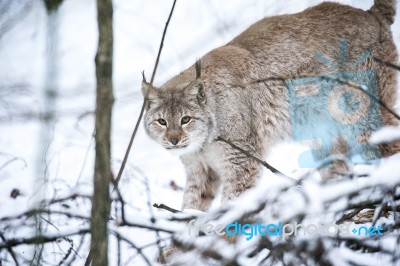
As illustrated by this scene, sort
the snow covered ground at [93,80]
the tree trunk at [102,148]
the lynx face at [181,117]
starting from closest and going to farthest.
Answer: the tree trunk at [102,148], the lynx face at [181,117], the snow covered ground at [93,80]

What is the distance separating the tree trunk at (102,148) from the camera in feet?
5.29

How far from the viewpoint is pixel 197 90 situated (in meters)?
4.11

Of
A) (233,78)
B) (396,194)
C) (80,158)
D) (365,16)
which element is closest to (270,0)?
(365,16)

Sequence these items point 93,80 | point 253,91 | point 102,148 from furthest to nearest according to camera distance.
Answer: point 93,80 < point 253,91 < point 102,148

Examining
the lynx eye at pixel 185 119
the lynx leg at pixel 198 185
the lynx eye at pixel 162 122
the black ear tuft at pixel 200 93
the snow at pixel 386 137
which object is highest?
the black ear tuft at pixel 200 93

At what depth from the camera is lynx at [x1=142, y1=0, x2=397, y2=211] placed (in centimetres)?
414

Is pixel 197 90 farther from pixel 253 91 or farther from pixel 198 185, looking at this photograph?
pixel 198 185

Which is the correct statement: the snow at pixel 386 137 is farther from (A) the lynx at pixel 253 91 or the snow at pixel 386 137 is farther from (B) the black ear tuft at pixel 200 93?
(B) the black ear tuft at pixel 200 93

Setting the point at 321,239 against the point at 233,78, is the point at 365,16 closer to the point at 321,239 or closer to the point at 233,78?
the point at 233,78

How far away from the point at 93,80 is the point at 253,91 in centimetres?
300

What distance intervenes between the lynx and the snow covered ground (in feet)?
1.07

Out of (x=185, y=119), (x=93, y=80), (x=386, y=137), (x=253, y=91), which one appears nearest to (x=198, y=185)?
(x=185, y=119)

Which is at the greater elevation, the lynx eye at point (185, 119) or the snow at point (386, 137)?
the lynx eye at point (185, 119)

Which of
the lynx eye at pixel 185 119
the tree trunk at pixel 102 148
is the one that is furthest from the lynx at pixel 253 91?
the tree trunk at pixel 102 148
